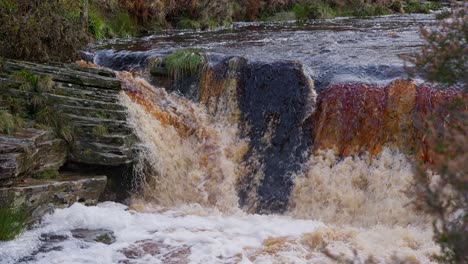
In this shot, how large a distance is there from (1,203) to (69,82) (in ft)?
9.15

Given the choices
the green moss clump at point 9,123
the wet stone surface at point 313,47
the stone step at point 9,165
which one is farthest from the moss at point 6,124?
the wet stone surface at point 313,47

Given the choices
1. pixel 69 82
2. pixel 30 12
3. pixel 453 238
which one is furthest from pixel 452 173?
pixel 30 12

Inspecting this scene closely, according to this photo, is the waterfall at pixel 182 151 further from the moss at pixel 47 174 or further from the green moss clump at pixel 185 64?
the moss at pixel 47 174

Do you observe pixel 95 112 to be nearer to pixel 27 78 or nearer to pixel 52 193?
pixel 27 78

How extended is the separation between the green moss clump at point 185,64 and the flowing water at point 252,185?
1.16 ft

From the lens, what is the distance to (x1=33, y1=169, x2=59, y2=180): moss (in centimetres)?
738

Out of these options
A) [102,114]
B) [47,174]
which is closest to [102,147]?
[102,114]

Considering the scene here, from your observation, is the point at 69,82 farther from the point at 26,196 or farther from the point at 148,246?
the point at 148,246

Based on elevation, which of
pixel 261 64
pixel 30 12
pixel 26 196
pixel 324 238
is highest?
pixel 30 12

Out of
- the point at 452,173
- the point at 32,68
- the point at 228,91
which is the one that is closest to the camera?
the point at 452,173

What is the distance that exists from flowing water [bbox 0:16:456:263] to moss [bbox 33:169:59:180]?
0.56 m

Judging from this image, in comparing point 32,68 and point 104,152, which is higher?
point 32,68

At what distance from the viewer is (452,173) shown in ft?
9.23

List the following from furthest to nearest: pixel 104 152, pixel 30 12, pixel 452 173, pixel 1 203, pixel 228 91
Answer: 1. pixel 228 91
2. pixel 30 12
3. pixel 104 152
4. pixel 1 203
5. pixel 452 173
